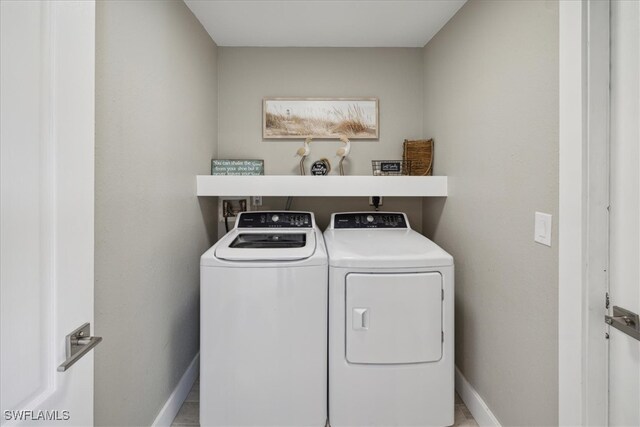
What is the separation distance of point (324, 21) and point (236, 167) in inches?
44.7

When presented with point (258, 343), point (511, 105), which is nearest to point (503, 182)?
point (511, 105)

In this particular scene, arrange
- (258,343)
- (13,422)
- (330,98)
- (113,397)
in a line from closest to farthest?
(13,422)
(113,397)
(258,343)
(330,98)

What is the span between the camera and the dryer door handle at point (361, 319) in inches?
61.4

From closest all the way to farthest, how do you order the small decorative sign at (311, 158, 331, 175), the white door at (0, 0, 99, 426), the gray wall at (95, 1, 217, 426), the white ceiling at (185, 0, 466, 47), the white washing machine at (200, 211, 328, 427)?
the white door at (0, 0, 99, 426) < the gray wall at (95, 1, 217, 426) < the white washing machine at (200, 211, 328, 427) < the white ceiling at (185, 0, 466, 47) < the small decorative sign at (311, 158, 331, 175)

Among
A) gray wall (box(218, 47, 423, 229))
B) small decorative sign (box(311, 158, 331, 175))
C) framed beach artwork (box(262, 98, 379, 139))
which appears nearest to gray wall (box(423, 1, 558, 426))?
gray wall (box(218, 47, 423, 229))

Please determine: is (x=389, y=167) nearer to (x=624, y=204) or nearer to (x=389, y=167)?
(x=389, y=167)

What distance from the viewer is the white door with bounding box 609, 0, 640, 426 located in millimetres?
963

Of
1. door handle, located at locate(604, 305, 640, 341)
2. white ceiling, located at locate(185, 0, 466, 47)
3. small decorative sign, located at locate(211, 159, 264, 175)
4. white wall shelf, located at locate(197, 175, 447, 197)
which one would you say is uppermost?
white ceiling, located at locate(185, 0, 466, 47)

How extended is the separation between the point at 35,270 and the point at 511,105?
67.7 inches

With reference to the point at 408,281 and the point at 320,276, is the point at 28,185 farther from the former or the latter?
the point at 408,281

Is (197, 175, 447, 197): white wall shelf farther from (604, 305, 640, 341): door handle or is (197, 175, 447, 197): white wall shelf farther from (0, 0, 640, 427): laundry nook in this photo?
(604, 305, 640, 341): door handle

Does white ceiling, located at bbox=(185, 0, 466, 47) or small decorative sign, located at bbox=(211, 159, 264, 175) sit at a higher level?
white ceiling, located at bbox=(185, 0, 466, 47)

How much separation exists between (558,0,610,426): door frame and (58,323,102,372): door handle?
142 centimetres

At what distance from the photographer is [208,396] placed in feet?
5.16
